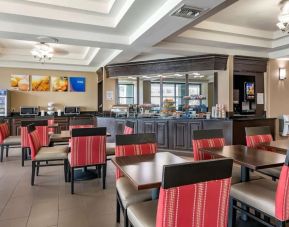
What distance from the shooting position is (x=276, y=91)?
6.64m

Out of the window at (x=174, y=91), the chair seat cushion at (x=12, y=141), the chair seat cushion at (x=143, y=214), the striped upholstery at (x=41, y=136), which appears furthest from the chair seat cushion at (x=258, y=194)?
the window at (x=174, y=91)

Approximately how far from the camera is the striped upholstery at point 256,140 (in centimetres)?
316

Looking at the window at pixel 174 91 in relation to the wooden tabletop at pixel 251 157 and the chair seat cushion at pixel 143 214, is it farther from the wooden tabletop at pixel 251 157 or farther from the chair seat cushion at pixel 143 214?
the chair seat cushion at pixel 143 214

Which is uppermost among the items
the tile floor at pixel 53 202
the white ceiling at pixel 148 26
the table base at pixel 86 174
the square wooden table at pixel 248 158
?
the white ceiling at pixel 148 26

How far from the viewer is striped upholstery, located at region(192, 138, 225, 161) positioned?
2842 millimetres

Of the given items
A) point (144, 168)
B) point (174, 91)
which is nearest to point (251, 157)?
point (144, 168)

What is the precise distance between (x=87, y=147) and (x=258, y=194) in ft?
7.77

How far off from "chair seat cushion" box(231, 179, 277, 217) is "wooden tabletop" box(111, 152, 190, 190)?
596 mm

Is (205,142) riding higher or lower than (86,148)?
higher

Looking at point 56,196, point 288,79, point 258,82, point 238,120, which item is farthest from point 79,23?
point 288,79

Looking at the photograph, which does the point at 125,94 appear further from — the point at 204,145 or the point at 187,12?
the point at 204,145

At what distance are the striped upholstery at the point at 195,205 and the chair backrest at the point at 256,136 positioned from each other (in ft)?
6.09

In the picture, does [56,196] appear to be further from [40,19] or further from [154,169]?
[40,19]

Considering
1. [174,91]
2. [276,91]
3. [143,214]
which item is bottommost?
[143,214]
